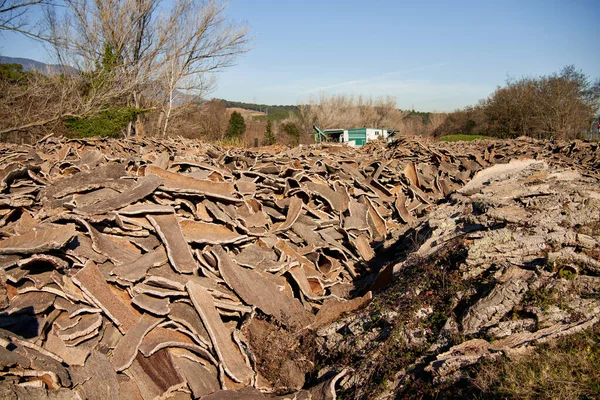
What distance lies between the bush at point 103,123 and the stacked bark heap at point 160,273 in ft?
41.9

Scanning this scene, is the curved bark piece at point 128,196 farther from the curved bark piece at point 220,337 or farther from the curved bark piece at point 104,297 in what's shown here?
the curved bark piece at point 220,337

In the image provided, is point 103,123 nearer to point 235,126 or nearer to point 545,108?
point 235,126

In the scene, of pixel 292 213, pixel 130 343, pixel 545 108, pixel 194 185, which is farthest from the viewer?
pixel 545 108

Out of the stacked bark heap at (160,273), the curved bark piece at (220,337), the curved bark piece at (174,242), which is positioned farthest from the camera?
the curved bark piece at (174,242)

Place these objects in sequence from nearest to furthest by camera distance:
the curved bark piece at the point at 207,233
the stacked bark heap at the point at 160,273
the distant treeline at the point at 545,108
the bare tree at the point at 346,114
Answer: the stacked bark heap at the point at 160,273 → the curved bark piece at the point at 207,233 → the distant treeline at the point at 545,108 → the bare tree at the point at 346,114

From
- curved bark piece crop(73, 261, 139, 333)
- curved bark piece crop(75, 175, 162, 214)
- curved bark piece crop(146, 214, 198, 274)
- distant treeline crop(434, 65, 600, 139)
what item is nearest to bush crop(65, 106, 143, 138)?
curved bark piece crop(75, 175, 162, 214)

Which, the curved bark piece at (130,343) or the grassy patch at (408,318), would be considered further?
the curved bark piece at (130,343)

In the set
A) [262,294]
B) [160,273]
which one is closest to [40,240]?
[160,273]

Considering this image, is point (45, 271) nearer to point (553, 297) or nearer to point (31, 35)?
point (553, 297)

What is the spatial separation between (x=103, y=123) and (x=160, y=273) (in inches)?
677

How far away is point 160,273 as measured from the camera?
3.46 meters

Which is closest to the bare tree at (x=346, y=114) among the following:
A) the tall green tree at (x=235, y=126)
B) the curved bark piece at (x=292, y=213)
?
the tall green tree at (x=235, y=126)

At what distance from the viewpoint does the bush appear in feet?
55.0

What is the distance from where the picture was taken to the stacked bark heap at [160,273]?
2898 mm
